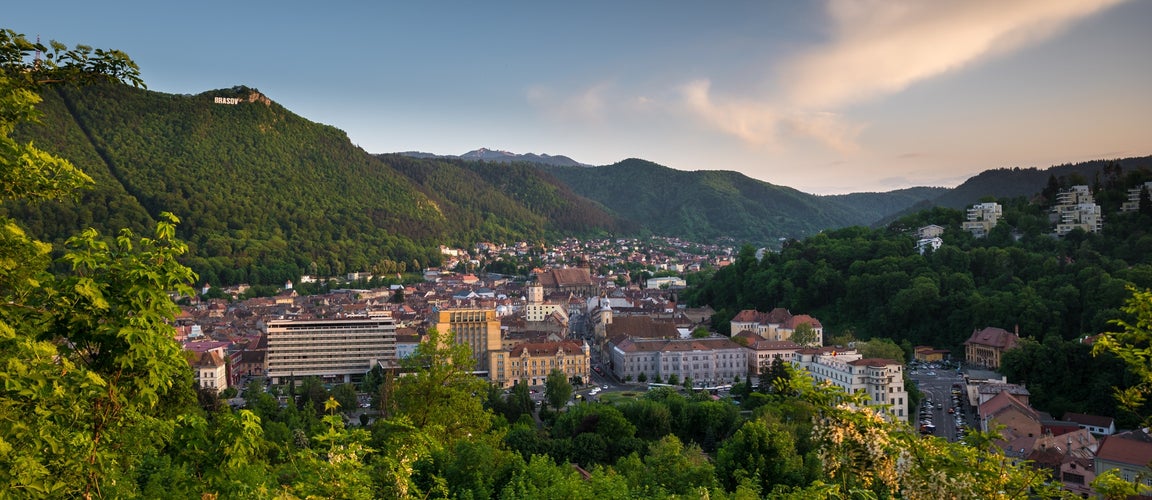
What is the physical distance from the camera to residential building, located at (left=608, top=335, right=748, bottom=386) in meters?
39.9

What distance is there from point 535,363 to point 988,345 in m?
24.1

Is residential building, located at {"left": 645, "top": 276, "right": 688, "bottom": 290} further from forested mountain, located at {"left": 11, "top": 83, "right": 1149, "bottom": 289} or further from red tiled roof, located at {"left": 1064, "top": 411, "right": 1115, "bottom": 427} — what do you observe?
red tiled roof, located at {"left": 1064, "top": 411, "right": 1115, "bottom": 427}

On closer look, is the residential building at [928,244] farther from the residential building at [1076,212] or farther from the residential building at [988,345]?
the residential building at [988,345]

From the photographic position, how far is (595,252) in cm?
11231

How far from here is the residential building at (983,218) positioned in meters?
53.7

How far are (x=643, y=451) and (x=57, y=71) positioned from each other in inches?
801

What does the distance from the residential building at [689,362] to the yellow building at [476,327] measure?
7424 mm

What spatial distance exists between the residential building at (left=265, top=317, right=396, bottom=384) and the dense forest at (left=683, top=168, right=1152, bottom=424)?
23.8 meters

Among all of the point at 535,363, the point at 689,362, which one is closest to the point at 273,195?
the point at 535,363

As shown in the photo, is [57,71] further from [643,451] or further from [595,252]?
[595,252]

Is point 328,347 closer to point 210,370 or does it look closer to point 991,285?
point 210,370

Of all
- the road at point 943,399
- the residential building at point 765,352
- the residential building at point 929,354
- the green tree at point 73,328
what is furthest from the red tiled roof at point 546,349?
the green tree at point 73,328

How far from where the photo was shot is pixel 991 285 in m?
43.4

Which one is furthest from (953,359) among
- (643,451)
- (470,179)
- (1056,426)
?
(470,179)
